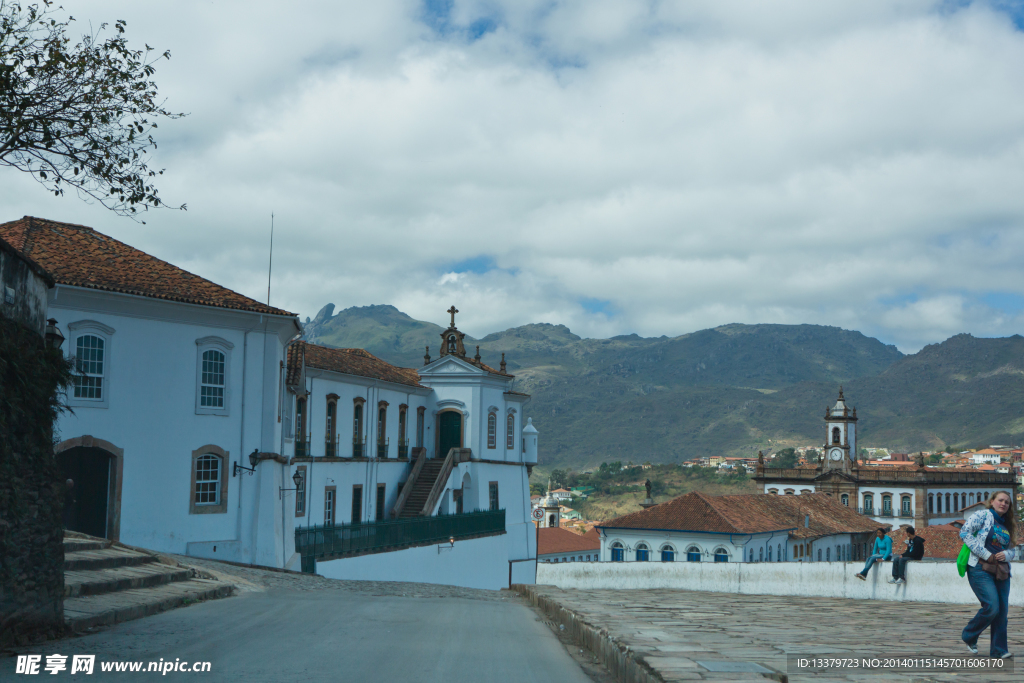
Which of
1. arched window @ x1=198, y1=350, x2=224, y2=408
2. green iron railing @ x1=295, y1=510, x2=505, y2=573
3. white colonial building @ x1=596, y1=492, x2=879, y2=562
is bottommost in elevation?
white colonial building @ x1=596, y1=492, x2=879, y2=562

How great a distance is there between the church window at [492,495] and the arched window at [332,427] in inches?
416

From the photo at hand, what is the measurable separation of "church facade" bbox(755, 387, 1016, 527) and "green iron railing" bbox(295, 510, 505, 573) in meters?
55.9

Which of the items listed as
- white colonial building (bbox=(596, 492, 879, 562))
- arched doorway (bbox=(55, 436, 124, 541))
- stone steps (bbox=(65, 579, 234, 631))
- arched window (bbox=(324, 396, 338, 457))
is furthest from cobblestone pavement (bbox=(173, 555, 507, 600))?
white colonial building (bbox=(596, 492, 879, 562))

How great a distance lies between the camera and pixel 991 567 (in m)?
7.51

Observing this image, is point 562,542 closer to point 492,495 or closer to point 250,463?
point 492,495

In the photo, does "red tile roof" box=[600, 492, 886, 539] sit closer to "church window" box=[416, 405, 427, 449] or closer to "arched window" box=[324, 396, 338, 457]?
"church window" box=[416, 405, 427, 449]

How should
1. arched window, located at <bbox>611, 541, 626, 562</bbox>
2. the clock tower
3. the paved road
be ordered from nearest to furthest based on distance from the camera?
the paved road → arched window, located at <bbox>611, 541, 626, 562</bbox> → the clock tower

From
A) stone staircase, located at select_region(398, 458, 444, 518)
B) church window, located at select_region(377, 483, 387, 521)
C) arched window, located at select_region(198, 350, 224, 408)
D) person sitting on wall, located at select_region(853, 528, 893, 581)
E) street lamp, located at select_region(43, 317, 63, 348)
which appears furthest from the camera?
stone staircase, located at select_region(398, 458, 444, 518)

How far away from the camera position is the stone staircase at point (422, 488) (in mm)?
39125

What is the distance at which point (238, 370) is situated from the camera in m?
23.8

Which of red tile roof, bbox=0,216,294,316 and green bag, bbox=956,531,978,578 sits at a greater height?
red tile roof, bbox=0,216,294,316

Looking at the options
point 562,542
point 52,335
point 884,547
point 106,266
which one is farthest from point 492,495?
point 52,335

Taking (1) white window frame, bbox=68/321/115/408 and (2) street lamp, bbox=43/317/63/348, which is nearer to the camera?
(2) street lamp, bbox=43/317/63/348

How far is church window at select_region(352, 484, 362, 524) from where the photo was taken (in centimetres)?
3653
